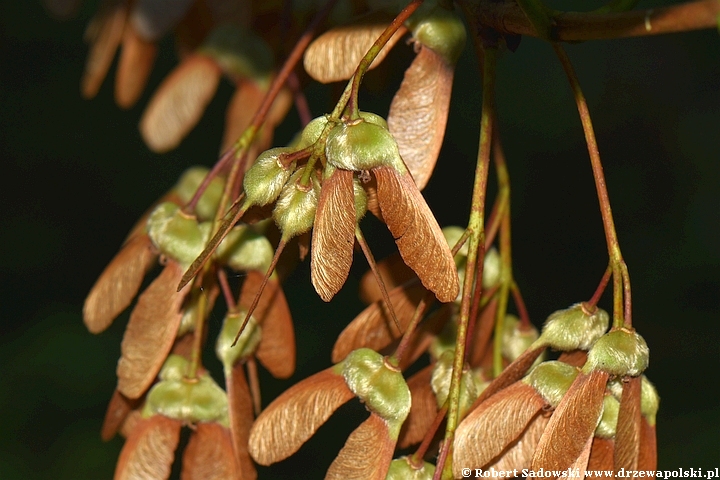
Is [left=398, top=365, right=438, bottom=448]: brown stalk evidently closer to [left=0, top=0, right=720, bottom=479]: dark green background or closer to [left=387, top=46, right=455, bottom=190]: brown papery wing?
[left=387, top=46, right=455, bottom=190]: brown papery wing

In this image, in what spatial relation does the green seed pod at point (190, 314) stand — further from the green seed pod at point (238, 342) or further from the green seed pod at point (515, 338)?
the green seed pod at point (515, 338)

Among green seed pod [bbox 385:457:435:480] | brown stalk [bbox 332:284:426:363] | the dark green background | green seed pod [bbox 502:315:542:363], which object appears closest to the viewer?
green seed pod [bbox 385:457:435:480]

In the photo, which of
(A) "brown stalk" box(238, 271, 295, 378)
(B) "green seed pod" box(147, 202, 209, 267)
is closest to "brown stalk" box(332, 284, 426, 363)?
(A) "brown stalk" box(238, 271, 295, 378)

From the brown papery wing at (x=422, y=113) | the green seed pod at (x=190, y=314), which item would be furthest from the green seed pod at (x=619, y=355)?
the green seed pod at (x=190, y=314)

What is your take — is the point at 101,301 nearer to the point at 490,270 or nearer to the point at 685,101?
the point at 490,270

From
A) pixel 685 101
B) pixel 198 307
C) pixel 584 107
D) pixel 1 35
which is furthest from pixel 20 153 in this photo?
pixel 584 107
